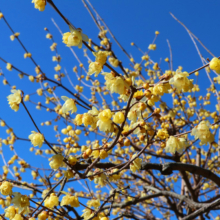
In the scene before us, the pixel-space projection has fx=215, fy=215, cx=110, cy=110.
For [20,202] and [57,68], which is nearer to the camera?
[20,202]

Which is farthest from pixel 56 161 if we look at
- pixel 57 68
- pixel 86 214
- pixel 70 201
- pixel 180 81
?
pixel 57 68

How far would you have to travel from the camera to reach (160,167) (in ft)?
7.98

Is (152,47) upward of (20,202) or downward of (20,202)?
upward

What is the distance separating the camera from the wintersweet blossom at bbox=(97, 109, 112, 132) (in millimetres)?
1522

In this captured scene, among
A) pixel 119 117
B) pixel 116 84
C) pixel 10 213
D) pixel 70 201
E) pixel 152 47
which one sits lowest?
pixel 70 201

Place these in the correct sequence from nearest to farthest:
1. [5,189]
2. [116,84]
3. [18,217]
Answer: [116,84] → [18,217] → [5,189]

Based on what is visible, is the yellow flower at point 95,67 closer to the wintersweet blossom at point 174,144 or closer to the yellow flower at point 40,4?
the yellow flower at point 40,4

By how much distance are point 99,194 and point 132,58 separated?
376 centimetres

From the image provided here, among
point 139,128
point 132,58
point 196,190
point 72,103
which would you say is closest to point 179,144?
point 139,128

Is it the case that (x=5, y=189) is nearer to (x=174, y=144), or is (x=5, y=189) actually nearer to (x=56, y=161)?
(x=56, y=161)

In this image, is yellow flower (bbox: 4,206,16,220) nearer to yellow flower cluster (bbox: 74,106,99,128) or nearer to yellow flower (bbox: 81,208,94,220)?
yellow flower (bbox: 81,208,94,220)

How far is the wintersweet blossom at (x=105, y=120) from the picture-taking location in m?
1.52

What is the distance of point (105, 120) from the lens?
1.54 m

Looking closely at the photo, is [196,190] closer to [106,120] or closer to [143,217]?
[143,217]
